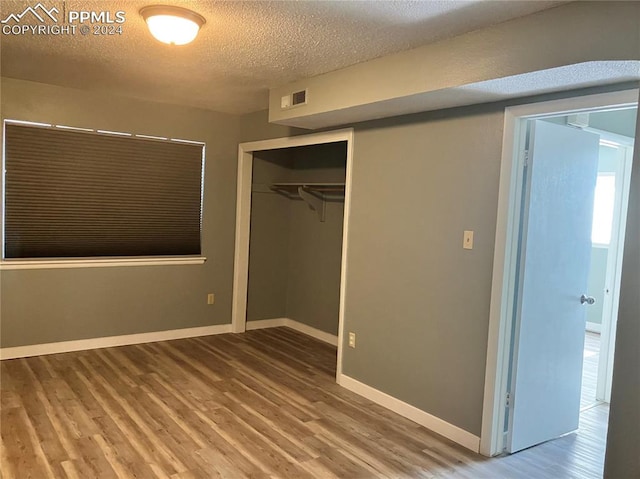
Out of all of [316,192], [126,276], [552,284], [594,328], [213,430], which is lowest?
[213,430]

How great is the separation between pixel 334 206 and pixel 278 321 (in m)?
1.60

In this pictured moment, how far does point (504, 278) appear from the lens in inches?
117

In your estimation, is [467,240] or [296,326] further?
[296,326]

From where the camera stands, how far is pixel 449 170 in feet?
10.7

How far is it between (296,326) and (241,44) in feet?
12.0

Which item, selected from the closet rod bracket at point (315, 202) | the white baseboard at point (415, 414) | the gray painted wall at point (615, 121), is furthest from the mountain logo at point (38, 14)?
the gray painted wall at point (615, 121)

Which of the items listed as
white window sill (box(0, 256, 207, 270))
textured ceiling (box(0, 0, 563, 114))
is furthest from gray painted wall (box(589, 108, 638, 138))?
white window sill (box(0, 256, 207, 270))

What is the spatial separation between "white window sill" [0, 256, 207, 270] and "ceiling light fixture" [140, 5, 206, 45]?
2786mm

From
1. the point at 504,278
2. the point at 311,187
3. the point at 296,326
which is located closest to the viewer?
the point at 504,278

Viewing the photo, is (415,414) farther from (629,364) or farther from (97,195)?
(97,195)

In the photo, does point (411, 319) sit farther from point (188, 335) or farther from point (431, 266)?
point (188, 335)

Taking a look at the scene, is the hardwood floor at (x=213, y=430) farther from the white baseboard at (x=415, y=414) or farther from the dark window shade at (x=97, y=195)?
the dark window shade at (x=97, y=195)

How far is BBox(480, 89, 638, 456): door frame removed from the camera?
2922mm

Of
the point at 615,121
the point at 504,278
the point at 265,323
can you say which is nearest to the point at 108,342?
the point at 265,323
